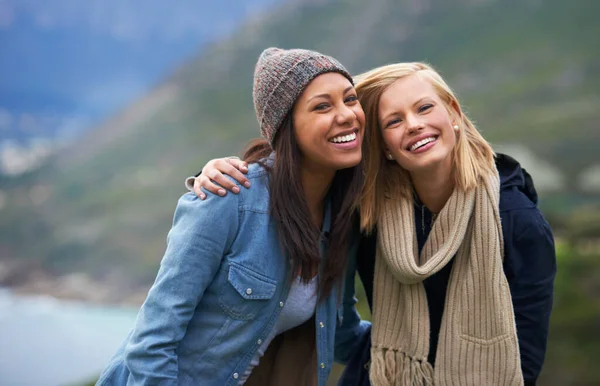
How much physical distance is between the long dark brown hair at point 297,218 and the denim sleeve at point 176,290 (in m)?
0.18

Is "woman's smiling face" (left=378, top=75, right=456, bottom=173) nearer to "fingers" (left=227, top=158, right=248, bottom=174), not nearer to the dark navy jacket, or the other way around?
the dark navy jacket

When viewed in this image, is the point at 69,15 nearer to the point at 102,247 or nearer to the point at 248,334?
the point at 102,247

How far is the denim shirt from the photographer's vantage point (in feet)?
5.32

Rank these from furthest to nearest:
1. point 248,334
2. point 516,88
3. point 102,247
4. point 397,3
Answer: point 397,3 → point 102,247 → point 516,88 → point 248,334

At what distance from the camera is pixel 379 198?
205 centimetres

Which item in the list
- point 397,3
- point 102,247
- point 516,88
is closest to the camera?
point 516,88

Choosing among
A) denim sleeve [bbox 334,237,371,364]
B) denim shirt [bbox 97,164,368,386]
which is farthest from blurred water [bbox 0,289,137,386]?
denim shirt [bbox 97,164,368,386]

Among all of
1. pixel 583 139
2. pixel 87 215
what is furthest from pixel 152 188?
pixel 583 139

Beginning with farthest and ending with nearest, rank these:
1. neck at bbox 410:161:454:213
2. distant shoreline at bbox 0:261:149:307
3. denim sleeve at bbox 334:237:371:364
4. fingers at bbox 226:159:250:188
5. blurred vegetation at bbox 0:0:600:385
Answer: distant shoreline at bbox 0:261:149:307 → blurred vegetation at bbox 0:0:600:385 → denim sleeve at bbox 334:237:371:364 → neck at bbox 410:161:454:213 → fingers at bbox 226:159:250:188

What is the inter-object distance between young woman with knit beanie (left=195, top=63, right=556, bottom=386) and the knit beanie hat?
174mm

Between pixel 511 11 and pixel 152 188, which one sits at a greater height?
pixel 511 11

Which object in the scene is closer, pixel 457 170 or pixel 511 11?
pixel 457 170

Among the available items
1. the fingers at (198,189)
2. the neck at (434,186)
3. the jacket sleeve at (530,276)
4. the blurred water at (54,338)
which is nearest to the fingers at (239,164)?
the fingers at (198,189)

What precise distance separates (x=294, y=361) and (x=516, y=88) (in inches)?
251
